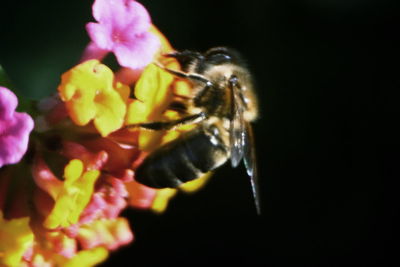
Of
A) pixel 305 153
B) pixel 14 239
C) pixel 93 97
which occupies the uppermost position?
pixel 93 97

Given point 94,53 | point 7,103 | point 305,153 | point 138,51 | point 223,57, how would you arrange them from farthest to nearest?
point 305,153 < point 223,57 < point 94,53 < point 138,51 < point 7,103

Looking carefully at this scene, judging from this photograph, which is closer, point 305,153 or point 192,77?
point 192,77

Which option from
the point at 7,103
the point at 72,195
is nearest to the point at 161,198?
the point at 72,195

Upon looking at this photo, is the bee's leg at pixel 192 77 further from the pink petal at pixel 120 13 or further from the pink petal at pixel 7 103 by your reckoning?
the pink petal at pixel 7 103

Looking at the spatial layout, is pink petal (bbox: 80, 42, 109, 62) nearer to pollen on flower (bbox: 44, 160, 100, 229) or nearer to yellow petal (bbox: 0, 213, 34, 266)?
pollen on flower (bbox: 44, 160, 100, 229)

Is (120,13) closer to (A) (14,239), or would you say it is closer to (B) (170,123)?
(B) (170,123)

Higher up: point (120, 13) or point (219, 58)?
point (120, 13)

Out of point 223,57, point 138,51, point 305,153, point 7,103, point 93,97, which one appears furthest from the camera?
point 305,153
